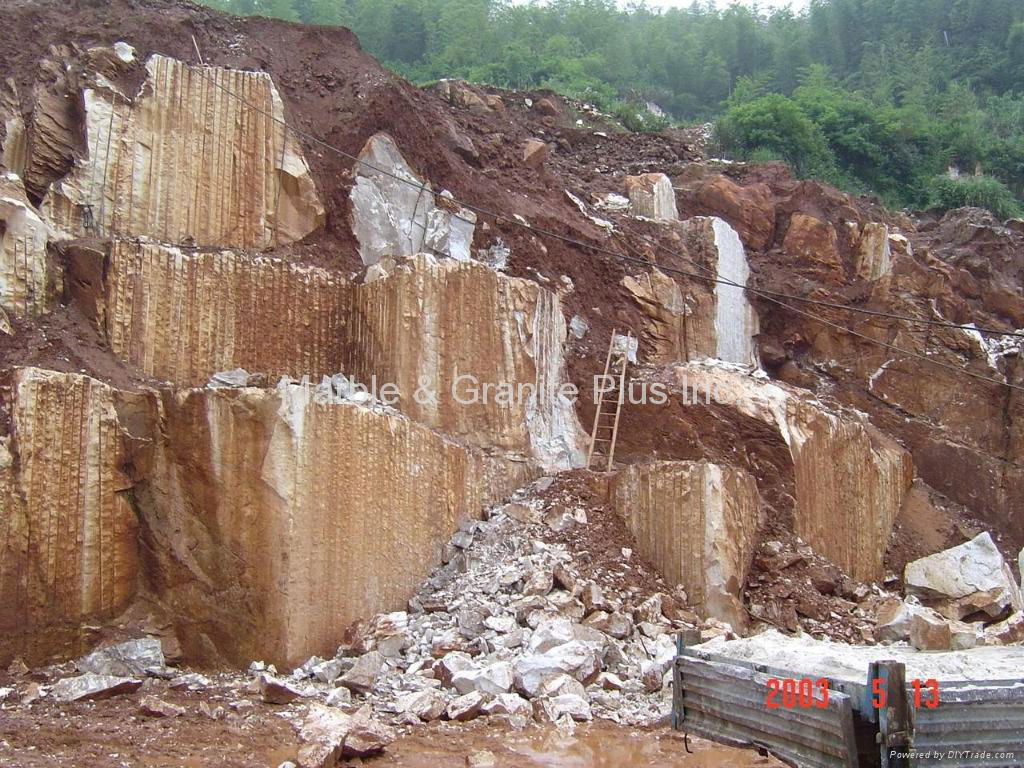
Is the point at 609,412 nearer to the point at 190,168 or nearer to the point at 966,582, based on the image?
the point at 966,582

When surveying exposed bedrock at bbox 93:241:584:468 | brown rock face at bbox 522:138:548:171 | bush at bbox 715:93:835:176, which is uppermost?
bush at bbox 715:93:835:176

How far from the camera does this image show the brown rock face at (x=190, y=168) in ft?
40.5

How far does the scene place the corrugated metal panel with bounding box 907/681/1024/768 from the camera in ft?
12.3

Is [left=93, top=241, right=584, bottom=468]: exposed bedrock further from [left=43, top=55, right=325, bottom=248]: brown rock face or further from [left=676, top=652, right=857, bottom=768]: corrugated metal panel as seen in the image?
[left=676, top=652, right=857, bottom=768]: corrugated metal panel

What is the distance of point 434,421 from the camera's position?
1236cm

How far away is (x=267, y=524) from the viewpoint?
32.9 feet

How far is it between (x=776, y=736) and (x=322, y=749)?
3.92 metres

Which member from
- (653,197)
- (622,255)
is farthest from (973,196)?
(622,255)

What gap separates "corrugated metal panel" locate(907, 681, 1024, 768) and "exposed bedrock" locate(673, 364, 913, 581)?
940cm

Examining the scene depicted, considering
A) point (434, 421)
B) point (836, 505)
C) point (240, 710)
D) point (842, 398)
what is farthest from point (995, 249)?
point (240, 710)

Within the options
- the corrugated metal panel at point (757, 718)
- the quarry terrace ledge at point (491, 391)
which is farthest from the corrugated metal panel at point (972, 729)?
the quarry terrace ledge at point (491, 391)

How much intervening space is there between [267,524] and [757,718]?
6528 millimetres

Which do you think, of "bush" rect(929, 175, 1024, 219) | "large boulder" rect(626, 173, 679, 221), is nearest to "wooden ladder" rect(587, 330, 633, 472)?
"large boulder" rect(626, 173, 679, 221)

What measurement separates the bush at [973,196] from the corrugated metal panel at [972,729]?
2365 cm
